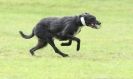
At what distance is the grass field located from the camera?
41.8 ft

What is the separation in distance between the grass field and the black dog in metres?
0.44

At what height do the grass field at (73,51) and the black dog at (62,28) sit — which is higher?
the black dog at (62,28)

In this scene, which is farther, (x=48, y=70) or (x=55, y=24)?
(x=55, y=24)

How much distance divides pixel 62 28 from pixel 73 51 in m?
2.01

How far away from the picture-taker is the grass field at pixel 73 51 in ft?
41.8

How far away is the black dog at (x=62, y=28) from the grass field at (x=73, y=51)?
1.44ft


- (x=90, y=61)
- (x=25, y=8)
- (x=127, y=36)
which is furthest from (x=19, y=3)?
(x=90, y=61)

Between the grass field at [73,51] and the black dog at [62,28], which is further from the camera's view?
the black dog at [62,28]

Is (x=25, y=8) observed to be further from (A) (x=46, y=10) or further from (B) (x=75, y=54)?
(B) (x=75, y=54)

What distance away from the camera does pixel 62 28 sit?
15555 millimetres

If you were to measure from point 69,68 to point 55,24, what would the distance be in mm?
2518

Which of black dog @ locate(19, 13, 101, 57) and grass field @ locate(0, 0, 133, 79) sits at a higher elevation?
black dog @ locate(19, 13, 101, 57)

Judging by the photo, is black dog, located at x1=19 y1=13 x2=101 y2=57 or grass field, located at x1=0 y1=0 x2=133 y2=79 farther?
black dog, located at x1=19 y1=13 x2=101 y2=57

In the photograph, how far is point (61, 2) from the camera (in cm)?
3778
